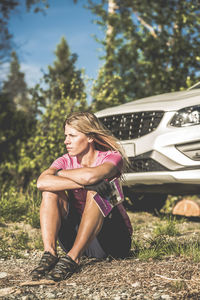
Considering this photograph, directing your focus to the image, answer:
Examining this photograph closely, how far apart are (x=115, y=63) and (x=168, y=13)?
171 cm

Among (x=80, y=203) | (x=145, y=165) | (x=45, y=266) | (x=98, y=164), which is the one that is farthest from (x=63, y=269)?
(x=145, y=165)

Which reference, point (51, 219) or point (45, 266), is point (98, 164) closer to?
point (51, 219)

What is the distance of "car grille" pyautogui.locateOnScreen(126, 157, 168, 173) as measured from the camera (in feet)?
13.6

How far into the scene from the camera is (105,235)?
2771mm

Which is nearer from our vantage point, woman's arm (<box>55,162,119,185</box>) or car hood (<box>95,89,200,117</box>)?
woman's arm (<box>55,162,119,185</box>)

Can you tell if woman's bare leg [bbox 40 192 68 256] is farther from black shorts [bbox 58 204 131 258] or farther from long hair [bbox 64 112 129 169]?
long hair [bbox 64 112 129 169]

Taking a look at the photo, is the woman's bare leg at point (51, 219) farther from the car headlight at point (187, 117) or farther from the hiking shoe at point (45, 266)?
the car headlight at point (187, 117)

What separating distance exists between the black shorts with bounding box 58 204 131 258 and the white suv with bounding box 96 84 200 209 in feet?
4.47

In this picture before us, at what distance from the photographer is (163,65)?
8500 millimetres

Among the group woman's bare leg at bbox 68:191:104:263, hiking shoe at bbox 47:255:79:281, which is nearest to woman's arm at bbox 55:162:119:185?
woman's bare leg at bbox 68:191:104:263

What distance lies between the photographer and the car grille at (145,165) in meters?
4.14

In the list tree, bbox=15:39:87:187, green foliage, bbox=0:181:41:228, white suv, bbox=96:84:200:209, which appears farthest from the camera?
tree, bbox=15:39:87:187

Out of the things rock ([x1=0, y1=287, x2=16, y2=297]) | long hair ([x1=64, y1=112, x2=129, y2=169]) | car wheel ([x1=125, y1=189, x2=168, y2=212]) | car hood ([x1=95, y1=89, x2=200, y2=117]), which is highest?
car hood ([x1=95, y1=89, x2=200, y2=117])

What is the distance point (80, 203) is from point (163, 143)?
1.56 meters
